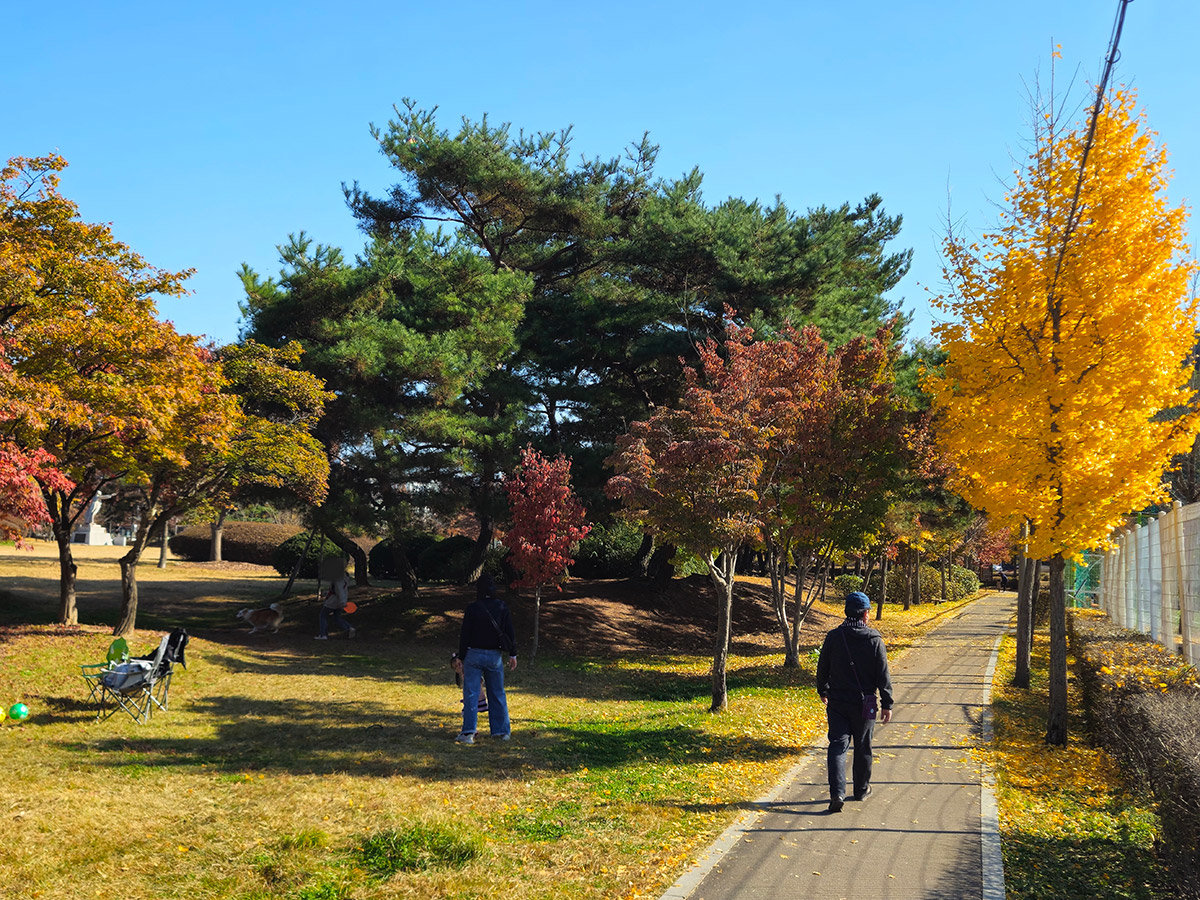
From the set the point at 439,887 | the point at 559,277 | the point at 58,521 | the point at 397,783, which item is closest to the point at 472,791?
the point at 397,783

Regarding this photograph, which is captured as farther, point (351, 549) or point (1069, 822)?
point (351, 549)

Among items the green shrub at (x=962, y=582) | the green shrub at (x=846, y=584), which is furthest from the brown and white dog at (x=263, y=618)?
the green shrub at (x=962, y=582)

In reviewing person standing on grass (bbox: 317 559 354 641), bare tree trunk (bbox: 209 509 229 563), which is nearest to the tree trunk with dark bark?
person standing on grass (bbox: 317 559 354 641)

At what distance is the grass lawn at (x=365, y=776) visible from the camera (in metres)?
4.89

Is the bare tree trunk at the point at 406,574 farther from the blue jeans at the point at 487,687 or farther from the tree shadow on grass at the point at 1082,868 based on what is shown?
the tree shadow on grass at the point at 1082,868

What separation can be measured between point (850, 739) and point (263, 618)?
51.7 feet

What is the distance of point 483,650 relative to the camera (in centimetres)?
870

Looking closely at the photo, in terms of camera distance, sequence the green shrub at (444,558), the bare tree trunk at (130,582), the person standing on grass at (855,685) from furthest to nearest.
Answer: the green shrub at (444,558) < the bare tree trunk at (130,582) < the person standing on grass at (855,685)

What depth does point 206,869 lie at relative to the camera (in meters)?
4.85

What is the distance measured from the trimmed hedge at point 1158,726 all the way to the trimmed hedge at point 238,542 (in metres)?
33.7

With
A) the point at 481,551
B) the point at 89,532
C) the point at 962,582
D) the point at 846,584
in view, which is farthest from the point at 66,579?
the point at 89,532

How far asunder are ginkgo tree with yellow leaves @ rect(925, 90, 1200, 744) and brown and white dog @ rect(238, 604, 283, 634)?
15.9m

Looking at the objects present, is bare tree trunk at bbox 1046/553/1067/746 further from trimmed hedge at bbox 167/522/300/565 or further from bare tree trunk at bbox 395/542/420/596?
trimmed hedge at bbox 167/522/300/565

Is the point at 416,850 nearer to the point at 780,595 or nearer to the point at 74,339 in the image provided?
the point at 74,339
